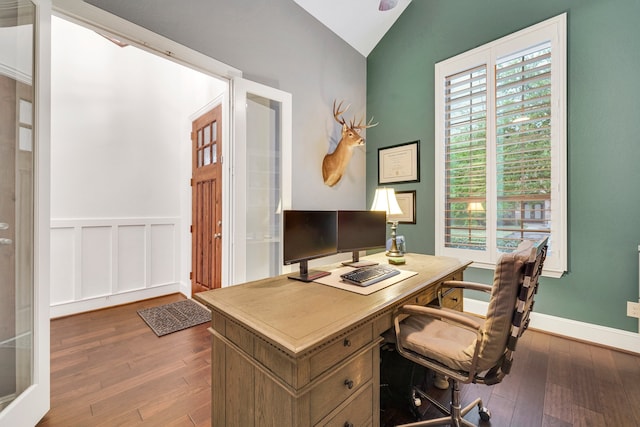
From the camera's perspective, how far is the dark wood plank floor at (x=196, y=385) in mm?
1507

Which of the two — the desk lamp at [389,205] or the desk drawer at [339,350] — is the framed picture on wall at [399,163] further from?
the desk drawer at [339,350]

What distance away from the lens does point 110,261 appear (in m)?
3.19

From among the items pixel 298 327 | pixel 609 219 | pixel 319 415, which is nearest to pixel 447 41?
pixel 609 219

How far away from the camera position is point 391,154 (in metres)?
3.45

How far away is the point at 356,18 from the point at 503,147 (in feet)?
7.30

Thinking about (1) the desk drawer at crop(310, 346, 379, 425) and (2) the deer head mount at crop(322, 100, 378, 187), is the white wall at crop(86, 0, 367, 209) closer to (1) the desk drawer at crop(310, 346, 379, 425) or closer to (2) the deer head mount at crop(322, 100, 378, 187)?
(2) the deer head mount at crop(322, 100, 378, 187)

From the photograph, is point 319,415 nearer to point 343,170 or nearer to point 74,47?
point 343,170

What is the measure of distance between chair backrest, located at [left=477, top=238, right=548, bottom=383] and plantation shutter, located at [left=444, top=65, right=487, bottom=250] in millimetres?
1895

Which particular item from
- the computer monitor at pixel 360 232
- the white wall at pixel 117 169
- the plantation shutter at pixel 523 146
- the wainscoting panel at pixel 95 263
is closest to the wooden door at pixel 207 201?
the white wall at pixel 117 169

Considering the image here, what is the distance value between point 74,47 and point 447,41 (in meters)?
4.16

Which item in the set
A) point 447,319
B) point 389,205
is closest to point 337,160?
point 389,205

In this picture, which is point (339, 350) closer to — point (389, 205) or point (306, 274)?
point (306, 274)

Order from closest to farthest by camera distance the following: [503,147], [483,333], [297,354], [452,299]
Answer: [297,354] → [483,333] → [452,299] → [503,147]

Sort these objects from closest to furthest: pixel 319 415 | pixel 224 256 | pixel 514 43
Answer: pixel 319 415, pixel 224 256, pixel 514 43
